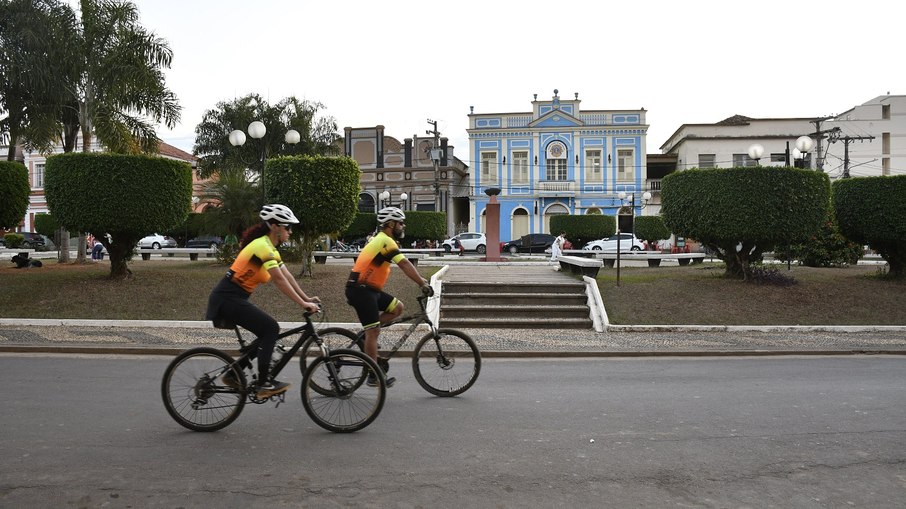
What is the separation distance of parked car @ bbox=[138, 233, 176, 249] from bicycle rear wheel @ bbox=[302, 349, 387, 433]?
39.8m

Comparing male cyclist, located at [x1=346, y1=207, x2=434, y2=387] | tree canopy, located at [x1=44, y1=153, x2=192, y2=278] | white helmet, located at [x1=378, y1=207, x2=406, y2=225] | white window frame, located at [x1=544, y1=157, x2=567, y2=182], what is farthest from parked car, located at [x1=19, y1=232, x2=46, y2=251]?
male cyclist, located at [x1=346, y1=207, x2=434, y2=387]

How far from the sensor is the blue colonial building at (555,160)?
169ft

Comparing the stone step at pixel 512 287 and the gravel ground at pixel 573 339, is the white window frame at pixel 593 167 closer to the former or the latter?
the stone step at pixel 512 287

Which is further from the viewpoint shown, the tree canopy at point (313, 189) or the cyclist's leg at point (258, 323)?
the tree canopy at point (313, 189)

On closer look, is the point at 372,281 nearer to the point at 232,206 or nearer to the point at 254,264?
the point at 254,264

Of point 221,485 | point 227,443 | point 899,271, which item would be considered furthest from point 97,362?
point 899,271

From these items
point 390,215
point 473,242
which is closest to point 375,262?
point 390,215

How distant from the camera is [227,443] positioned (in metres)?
5.22

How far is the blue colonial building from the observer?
5144 centimetres

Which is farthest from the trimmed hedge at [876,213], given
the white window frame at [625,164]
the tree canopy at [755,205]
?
the white window frame at [625,164]

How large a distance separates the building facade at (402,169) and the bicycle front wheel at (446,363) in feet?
153

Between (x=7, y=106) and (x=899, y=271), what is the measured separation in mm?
22937

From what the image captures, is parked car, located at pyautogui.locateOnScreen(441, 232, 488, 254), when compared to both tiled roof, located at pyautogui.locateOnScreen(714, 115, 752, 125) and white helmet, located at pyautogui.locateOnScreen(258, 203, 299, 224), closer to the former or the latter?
tiled roof, located at pyautogui.locateOnScreen(714, 115, 752, 125)

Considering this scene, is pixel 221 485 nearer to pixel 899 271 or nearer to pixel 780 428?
pixel 780 428
